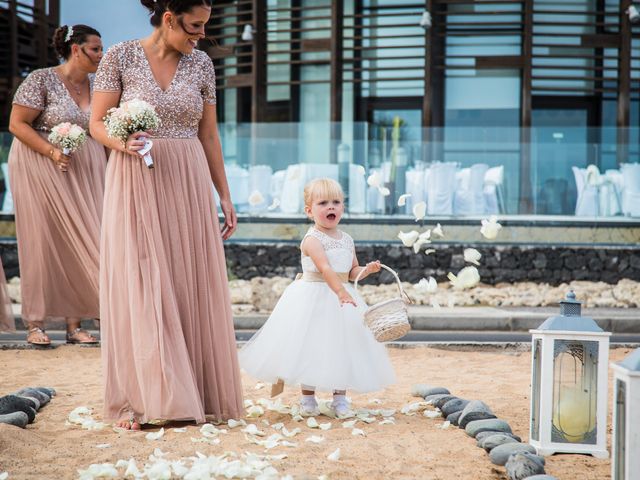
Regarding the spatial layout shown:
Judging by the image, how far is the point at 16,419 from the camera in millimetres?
4398

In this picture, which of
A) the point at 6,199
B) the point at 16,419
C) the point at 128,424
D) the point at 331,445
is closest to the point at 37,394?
the point at 16,419

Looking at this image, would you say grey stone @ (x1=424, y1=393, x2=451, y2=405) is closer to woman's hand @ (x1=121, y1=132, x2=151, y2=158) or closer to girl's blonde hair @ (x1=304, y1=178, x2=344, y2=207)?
Result: girl's blonde hair @ (x1=304, y1=178, x2=344, y2=207)

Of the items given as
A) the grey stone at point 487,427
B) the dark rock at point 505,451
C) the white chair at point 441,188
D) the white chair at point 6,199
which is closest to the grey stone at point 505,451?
Answer: the dark rock at point 505,451

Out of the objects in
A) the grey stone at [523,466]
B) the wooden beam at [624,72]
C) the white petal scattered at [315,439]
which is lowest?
the white petal scattered at [315,439]

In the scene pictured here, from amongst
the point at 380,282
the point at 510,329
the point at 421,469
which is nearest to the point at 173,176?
the point at 421,469

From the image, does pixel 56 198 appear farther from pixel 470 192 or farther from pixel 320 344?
pixel 470 192

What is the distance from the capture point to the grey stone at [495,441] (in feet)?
13.1

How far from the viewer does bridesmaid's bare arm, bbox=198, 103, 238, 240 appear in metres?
4.79

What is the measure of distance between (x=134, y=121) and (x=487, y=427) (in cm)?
204

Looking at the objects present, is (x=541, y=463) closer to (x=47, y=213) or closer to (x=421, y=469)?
(x=421, y=469)

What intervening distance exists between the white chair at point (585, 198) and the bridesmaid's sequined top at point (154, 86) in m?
8.98

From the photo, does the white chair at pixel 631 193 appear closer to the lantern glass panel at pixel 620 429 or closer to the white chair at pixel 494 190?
the white chair at pixel 494 190

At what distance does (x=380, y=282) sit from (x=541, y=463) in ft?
27.5

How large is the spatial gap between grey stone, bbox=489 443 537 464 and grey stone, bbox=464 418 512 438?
15.6 inches
